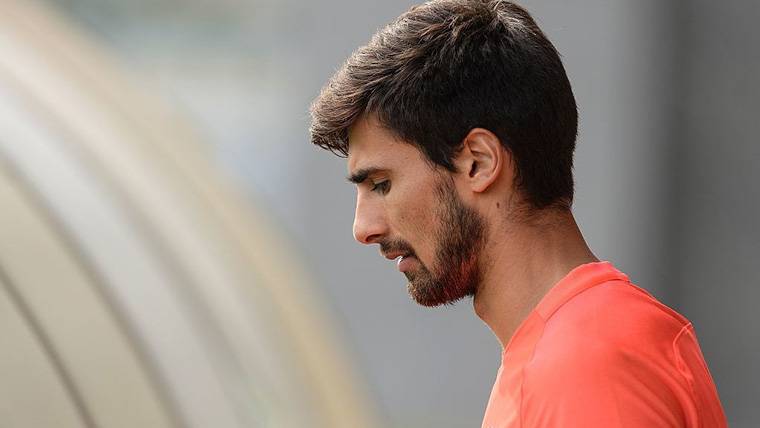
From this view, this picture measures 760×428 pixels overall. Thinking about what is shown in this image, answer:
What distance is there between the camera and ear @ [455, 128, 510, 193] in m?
1.40

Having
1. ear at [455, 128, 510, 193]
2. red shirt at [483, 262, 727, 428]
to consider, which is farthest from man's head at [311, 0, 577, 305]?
red shirt at [483, 262, 727, 428]

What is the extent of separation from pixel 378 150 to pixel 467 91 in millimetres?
119

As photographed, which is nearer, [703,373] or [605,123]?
[703,373]

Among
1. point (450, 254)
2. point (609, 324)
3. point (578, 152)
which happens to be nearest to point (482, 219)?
point (450, 254)

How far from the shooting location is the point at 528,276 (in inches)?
56.1

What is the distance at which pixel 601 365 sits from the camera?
4.08 ft

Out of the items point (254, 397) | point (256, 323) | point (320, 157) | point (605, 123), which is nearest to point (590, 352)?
point (254, 397)

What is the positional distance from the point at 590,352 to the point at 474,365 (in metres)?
4.23

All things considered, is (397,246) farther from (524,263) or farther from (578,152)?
(578,152)

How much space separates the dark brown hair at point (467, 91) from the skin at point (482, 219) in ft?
0.05

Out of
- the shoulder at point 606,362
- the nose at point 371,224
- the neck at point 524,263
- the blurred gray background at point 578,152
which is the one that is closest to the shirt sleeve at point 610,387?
the shoulder at point 606,362

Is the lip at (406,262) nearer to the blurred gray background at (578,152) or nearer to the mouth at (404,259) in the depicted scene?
the mouth at (404,259)

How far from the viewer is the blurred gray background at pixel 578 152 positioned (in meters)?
5.08

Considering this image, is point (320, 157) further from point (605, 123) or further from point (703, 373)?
point (703, 373)
